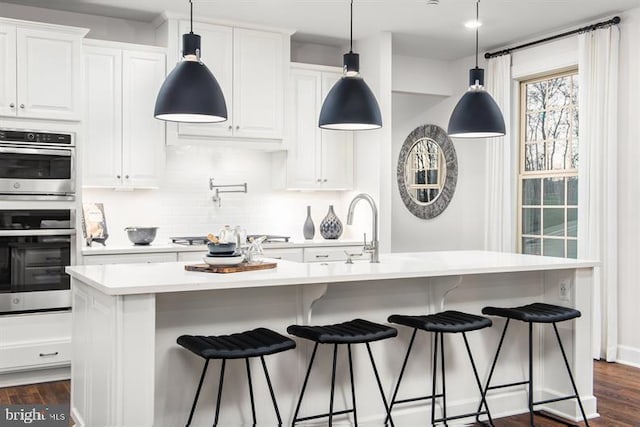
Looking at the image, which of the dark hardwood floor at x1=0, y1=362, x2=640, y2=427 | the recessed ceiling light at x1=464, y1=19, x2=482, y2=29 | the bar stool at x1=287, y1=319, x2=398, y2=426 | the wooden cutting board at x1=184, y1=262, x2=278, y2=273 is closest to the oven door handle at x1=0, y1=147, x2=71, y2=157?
the dark hardwood floor at x1=0, y1=362, x2=640, y2=427

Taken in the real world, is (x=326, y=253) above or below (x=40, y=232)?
below

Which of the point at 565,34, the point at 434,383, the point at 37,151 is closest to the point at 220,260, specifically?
the point at 434,383

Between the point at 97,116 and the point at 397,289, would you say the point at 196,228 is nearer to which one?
the point at 97,116

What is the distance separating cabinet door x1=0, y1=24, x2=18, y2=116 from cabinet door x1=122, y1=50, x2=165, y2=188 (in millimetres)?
866

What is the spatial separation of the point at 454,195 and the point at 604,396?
124 inches

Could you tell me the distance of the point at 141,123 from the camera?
5496mm

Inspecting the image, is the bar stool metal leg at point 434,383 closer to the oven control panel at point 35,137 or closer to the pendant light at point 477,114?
the pendant light at point 477,114

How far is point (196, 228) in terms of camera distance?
19.9ft

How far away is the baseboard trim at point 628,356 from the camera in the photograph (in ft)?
17.5

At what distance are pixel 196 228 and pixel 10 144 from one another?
1799 millimetres

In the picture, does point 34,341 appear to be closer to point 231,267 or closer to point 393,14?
point 231,267

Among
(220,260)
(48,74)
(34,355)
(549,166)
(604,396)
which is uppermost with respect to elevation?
(48,74)

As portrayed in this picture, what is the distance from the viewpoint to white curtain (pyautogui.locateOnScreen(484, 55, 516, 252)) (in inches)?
255

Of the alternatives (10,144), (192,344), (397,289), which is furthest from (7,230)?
(397,289)
